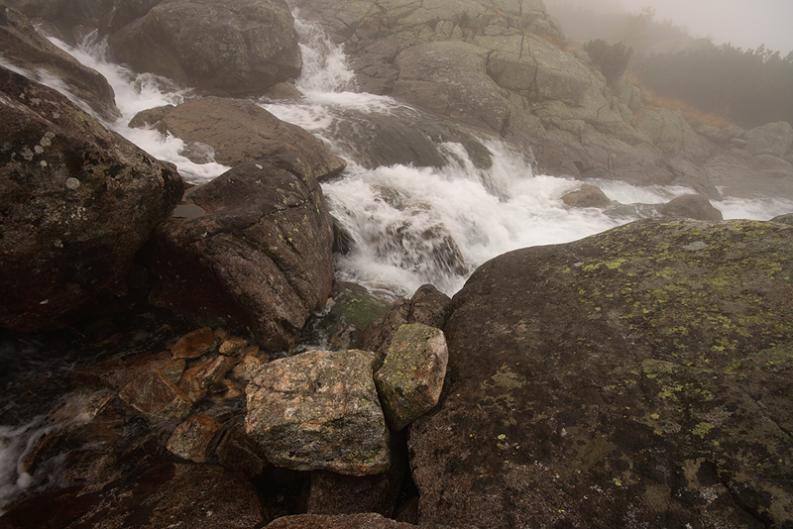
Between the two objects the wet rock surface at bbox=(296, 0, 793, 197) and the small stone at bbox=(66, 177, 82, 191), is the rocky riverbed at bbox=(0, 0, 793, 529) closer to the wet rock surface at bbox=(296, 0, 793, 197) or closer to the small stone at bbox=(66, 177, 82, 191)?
the small stone at bbox=(66, 177, 82, 191)

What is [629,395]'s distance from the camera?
400 centimetres

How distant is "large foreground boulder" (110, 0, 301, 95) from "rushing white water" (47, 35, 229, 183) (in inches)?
26.5

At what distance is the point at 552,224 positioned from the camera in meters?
16.4

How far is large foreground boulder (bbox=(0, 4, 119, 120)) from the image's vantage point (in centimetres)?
1228

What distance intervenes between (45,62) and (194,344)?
11979 millimetres

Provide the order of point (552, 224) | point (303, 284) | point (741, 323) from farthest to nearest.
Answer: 1. point (552, 224)
2. point (303, 284)
3. point (741, 323)

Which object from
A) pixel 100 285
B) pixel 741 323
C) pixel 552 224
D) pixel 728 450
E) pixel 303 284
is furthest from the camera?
pixel 552 224

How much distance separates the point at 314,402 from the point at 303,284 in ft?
10.6

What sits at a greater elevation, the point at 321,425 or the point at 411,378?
the point at 411,378

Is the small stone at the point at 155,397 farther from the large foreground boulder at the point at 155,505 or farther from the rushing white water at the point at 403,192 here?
the rushing white water at the point at 403,192

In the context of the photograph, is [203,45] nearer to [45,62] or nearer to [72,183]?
[45,62]

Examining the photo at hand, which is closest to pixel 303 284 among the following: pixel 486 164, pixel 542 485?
pixel 542 485

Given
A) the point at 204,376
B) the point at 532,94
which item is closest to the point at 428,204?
the point at 204,376

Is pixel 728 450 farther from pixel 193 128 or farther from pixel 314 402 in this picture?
pixel 193 128
